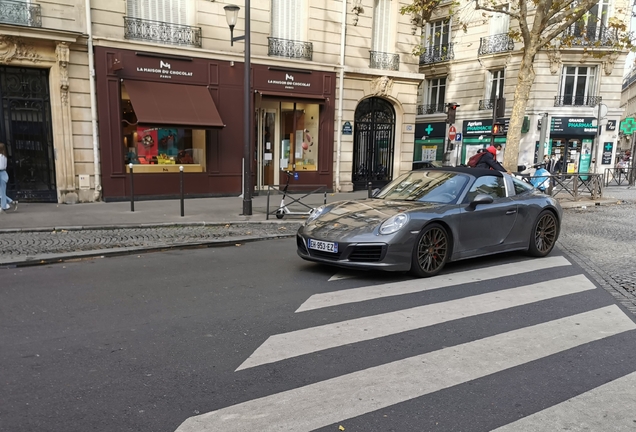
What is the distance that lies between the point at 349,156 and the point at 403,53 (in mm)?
4898

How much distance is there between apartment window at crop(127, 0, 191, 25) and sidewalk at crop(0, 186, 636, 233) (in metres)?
5.60

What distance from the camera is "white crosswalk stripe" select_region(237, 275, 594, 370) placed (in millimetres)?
4016

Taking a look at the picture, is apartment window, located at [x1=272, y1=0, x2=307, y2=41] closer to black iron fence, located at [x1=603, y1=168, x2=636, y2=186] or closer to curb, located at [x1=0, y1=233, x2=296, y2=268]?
curb, located at [x1=0, y1=233, x2=296, y2=268]

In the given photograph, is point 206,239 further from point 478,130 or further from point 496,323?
point 478,130

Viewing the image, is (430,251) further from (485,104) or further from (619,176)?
(485,104)

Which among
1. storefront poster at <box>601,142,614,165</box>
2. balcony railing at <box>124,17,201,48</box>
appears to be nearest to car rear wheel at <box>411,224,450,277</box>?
balcony railing at <box>124,17,201,48</box>

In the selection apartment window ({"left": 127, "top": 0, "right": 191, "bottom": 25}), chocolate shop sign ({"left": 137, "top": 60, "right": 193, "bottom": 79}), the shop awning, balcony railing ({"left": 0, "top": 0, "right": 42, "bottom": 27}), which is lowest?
the shop awning

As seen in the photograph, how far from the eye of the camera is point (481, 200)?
6.74m

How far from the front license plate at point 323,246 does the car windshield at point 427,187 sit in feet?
4.99

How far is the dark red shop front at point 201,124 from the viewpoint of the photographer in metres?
14.0

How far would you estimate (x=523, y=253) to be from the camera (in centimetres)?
822

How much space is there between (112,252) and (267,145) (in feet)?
34.7

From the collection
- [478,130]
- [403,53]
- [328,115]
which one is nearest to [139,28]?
[328,115]

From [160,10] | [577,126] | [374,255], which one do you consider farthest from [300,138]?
[577,126]
